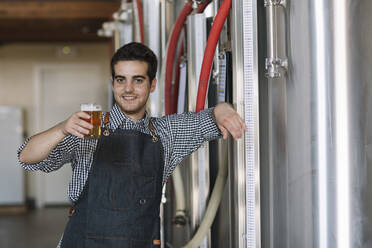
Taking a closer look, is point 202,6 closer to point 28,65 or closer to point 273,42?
point 273,42

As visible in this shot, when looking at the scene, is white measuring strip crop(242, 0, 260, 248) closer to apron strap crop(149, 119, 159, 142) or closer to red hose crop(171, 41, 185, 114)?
apron strap crop(149, 119, 159, 142)

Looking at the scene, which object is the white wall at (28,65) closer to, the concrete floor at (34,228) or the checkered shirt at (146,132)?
the concrete floor at (34,228)

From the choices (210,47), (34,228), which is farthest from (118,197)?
(34,228)

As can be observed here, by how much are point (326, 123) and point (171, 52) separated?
1257 millimetres

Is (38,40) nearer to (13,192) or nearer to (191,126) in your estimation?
(13,192)

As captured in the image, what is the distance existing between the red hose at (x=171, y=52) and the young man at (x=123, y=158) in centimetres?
61

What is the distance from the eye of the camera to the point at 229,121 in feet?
5.24

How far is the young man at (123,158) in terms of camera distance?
5.63ft

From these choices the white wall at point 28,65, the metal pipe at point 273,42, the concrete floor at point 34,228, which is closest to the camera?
the metal pipe at point 273,42

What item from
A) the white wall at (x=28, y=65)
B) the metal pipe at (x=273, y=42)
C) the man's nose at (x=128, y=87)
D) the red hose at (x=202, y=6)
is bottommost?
the man's nose at (x=128, y=87)

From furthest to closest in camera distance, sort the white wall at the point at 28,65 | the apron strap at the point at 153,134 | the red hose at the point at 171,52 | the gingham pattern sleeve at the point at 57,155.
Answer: the white wall at the point at 28,65, the red hose at the point at 171,52, the apron strap at the point at 153,134, the gingham pattern sleeve at the point at 57,155

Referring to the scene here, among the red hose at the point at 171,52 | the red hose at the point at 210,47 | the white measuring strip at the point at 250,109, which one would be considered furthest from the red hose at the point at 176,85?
the white measuring strip at the point at 250,109

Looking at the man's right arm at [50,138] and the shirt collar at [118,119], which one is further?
the shirt collar at [118,119]

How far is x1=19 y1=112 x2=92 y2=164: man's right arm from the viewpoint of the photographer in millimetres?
1565
